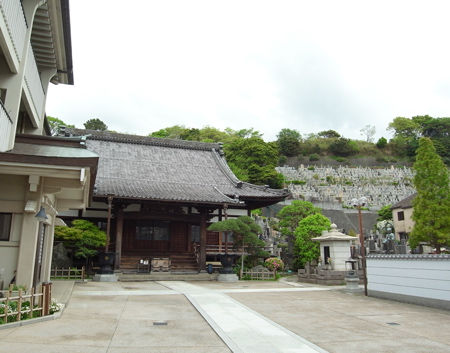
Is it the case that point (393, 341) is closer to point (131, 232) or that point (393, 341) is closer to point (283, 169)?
point (131, 232)

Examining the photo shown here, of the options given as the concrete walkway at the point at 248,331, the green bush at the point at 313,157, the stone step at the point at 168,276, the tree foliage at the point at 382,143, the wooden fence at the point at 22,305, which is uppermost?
the tree foliage at the point at 382,143

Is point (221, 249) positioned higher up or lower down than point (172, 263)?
higher up

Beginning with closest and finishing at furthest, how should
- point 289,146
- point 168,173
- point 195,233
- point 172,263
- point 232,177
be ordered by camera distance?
Result: point 172,263 → point 195,233 → point 168,173 → point 232,177 → point 289,146

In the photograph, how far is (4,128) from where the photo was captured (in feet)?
26.1

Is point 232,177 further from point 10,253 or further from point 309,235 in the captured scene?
point 10,253

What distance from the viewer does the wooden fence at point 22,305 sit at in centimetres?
675

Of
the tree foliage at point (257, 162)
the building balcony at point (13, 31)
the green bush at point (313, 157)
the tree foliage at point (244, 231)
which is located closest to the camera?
the building balcony at point (13, 31)

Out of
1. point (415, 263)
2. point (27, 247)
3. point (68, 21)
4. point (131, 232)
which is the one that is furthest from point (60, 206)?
point (415, 263)

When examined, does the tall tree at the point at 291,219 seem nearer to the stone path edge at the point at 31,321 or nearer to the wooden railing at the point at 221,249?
the wooden railing at the point at 221,249

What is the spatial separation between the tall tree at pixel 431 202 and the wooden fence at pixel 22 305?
21833 mm

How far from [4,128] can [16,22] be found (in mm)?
2633

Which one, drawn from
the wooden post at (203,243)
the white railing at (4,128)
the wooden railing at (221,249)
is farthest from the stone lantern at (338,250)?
the white railing at (4,128)

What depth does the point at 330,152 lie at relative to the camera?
79688 mm

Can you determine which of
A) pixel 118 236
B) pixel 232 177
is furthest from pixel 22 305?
pixel 232 177
